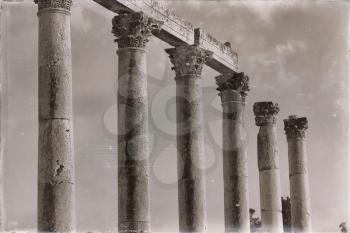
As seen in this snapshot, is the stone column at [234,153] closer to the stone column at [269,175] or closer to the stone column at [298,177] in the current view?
the stone column at [269,175]

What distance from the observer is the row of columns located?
24719mm

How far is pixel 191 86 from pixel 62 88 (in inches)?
446

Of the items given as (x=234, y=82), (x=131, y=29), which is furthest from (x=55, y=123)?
(x=234, y=82)

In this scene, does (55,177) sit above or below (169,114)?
below

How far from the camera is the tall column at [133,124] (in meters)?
28.9

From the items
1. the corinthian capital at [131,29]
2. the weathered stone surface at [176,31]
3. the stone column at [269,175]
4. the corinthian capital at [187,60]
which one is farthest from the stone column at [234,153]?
the corinthian capital at [131,29]

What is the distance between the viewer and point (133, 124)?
29781 mm

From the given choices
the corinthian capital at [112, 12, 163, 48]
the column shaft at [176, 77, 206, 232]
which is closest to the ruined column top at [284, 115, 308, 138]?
the column shaft at [176, 77, 206, 232]

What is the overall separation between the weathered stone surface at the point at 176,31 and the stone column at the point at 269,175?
3442 millimetres

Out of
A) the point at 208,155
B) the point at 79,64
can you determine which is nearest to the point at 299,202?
the point at 208,155

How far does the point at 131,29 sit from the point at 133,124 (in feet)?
12.6

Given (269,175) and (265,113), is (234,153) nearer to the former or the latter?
(269,175)

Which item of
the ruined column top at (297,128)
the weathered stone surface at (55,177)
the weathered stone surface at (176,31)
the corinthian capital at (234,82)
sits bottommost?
the weathered stone surface at (55,177)

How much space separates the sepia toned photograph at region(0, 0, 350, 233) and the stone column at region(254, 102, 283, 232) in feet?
0.20
